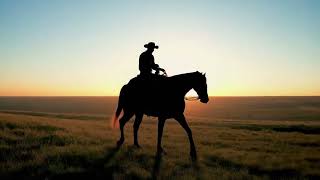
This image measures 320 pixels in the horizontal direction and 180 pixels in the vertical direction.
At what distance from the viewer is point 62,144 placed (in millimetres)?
15680

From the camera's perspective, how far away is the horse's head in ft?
46.5

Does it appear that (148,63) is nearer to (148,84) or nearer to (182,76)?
(148,84)

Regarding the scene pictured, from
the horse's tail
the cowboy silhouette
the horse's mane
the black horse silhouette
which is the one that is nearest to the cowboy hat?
the cowboy silhouette

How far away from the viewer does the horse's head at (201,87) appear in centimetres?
1417

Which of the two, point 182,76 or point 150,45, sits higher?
point 150,45

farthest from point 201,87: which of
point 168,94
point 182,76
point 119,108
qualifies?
point 119,108

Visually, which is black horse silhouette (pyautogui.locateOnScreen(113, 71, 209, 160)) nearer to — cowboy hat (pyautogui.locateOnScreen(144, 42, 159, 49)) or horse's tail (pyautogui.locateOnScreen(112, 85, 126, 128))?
horse's tail (pyautogui.locateOnScreen(112, 85, 126, 128))

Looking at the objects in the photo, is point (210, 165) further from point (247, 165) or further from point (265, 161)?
point (265, 161)

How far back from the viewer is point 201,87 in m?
14.2

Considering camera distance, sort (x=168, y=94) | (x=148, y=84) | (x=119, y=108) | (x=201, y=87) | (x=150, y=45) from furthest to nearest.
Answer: (x=119, y=108) < (x=150, y=45) < (x=148, y=84) < (x=168, y=94) < (x=201, y=87)

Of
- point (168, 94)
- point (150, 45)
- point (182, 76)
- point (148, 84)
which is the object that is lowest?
point (168, 94)

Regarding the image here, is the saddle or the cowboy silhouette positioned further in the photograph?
the cowboy silhouette

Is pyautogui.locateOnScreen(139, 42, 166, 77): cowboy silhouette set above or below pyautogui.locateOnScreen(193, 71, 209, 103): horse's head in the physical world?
above

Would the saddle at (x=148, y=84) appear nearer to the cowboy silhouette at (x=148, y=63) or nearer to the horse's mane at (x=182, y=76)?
the cowboy silhouette at (x=148, y=63)
